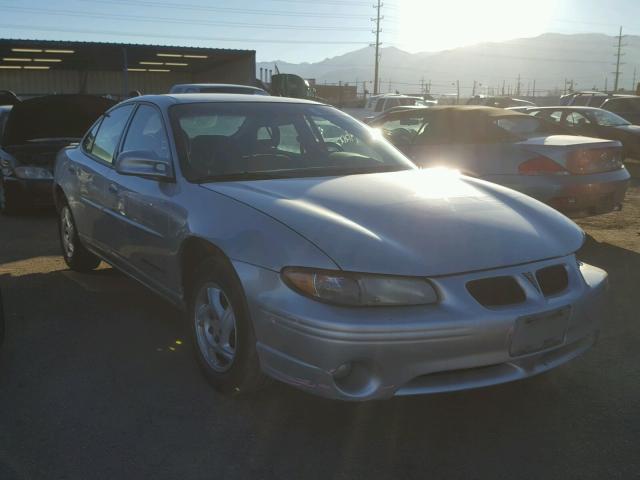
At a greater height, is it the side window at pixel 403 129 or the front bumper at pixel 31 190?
the side window at pixel 403 129

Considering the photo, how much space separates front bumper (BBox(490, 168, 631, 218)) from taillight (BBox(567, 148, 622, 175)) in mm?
63

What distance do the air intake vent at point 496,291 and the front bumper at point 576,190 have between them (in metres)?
3.69

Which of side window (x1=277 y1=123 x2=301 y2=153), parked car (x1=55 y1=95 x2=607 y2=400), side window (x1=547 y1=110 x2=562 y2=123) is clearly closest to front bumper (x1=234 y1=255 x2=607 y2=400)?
parked car (x1=55 y1=95 x2=607 y2=400)

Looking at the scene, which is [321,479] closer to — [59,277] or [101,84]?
[59,277]

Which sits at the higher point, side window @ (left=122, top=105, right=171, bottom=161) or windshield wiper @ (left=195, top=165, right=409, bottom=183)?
side window @ (left=122, top=105, right=171, bottom=161)

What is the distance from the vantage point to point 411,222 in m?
2.89

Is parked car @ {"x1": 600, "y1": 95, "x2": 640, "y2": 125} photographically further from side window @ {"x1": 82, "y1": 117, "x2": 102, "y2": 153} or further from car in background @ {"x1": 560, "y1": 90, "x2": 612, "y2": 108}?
side window @ {"x1": 82, "y1": 117, "x2": 102, "y2": 153}

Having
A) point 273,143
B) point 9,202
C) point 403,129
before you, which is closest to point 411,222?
point 273,143

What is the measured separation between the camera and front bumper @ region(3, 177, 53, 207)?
Answer: 8.25 m

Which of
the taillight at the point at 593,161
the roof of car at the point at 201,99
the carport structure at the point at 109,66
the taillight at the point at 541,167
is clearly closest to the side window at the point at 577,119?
the taillight at the point at 593,161

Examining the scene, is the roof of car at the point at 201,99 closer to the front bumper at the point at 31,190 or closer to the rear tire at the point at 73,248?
the rear tire at the point at 73,248

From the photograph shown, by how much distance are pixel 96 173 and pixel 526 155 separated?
4012mm

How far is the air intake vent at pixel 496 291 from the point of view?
8.64ft

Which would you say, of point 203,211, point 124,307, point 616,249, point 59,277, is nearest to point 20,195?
point 59,277
